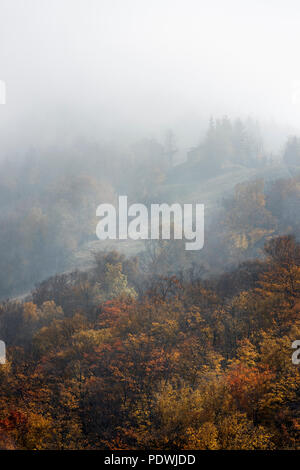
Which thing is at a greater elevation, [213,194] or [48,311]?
[213,194]

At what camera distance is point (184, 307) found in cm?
4419

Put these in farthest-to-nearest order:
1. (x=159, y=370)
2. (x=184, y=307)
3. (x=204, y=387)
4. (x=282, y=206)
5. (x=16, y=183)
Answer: (x=16, y=183) < (x=282, y=206) < (x=184, y=307) < (x=159, y=370) < (x=204, y=387)

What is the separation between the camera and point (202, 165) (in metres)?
138

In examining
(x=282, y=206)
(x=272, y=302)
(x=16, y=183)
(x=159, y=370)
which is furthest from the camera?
(x=16, y=183)

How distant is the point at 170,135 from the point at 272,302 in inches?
5315

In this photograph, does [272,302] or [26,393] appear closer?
[26,393]

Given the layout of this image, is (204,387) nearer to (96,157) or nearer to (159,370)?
(159,370)

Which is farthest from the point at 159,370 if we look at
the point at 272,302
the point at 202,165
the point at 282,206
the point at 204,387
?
the point at 202,165
